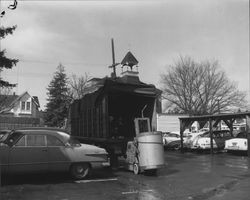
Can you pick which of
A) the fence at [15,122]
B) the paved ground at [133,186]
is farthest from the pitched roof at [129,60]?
the paved ground at [133,186]

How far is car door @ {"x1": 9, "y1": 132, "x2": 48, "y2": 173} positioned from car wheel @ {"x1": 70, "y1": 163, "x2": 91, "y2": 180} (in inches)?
38.8

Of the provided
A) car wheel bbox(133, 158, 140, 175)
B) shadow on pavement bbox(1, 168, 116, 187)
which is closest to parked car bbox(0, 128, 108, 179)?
shadow on pavement bbox(1, 168, 116, 187)

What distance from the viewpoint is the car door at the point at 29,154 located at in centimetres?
1141

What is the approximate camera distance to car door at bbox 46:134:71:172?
11914 mm

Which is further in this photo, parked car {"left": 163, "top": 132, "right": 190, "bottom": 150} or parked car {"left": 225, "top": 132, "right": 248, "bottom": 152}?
parked car {"left": 163, "top": 132, "right": 190, "bottom": 150}

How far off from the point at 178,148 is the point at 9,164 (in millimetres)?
19447

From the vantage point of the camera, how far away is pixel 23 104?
7250cm

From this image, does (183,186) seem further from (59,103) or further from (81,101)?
(59,103)

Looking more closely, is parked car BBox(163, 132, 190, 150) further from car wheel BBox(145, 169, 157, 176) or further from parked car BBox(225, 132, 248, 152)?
car wheel BBox(145, 169, 157, 176)

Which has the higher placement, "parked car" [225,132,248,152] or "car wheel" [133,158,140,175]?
"parked car" [225,132,248,152]

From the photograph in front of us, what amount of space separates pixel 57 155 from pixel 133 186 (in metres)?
2.59

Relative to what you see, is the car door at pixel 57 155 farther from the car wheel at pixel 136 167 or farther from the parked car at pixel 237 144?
the parked car at pixel 237 144

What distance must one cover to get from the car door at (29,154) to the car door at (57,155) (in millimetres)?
159

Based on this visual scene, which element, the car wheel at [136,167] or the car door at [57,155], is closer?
the car door at [57,155]
